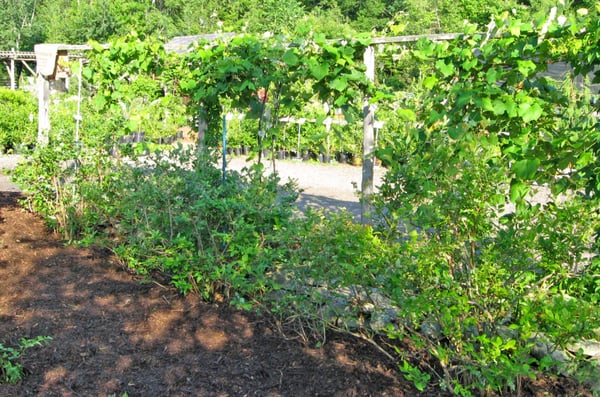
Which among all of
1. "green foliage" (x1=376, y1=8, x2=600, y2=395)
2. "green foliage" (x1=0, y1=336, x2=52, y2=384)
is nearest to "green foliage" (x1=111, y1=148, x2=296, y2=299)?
"green foliage" (x1=376, y1=8, x2=600, y2=395)

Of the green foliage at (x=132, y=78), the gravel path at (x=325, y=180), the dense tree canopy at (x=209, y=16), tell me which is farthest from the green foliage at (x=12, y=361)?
the dense tree canopy at (x=209, y=16)

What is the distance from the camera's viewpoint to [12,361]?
10.0ft

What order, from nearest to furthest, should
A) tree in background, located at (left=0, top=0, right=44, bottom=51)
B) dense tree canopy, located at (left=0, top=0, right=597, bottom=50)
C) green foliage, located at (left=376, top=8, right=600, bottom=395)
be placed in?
green foliage, located at (left=376, top=8, right=600, bottom=395) < dense tree canopy, located at (left=0, top=0, right=597, bottom=50) < tree in background, located at (left=0, top=0, right=44, bottom=51)

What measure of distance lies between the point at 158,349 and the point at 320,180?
763 centimetres

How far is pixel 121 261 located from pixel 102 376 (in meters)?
1.69

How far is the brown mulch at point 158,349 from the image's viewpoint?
2.92 meters

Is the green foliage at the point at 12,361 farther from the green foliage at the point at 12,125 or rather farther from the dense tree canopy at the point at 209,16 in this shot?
the dense tree canopy at the point at 209,16

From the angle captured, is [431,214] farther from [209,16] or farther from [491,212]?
[209,16]

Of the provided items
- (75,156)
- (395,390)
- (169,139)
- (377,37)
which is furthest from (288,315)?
(169,139)

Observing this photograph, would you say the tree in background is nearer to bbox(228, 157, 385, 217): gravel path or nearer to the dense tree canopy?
the dense tree canopy

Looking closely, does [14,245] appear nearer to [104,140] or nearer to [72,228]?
[72,228]

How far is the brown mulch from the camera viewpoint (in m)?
2.92

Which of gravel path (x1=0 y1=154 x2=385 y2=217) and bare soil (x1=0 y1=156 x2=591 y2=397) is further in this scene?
gravel path (x1=0 y1=154 x2=385 y2=217)

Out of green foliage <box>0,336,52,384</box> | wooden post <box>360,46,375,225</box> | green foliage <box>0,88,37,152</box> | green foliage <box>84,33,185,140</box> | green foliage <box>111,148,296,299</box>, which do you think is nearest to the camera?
green foliage <box>0,336,52,384</box>
